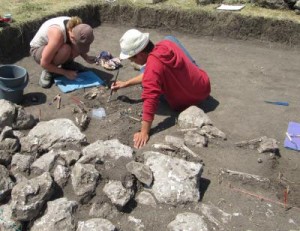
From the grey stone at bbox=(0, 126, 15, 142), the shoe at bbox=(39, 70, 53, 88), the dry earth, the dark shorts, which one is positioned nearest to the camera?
the dry earth

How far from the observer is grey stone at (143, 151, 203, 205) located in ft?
11.8

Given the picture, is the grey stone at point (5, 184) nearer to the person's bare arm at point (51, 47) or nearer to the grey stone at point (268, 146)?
the person's bare arm at point (51, 47)

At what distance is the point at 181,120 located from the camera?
15.6ft

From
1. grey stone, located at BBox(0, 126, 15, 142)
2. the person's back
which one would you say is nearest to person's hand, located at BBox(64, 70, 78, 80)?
the person's back

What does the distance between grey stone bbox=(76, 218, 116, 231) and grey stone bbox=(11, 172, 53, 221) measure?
0.39 meters

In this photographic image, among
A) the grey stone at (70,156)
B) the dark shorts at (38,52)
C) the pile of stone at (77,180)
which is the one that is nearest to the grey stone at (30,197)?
the pile of stone at (77,180)

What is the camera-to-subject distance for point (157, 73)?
4.43 meters

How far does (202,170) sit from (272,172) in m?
0.82

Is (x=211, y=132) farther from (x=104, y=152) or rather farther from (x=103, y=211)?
(x=103, y=211)

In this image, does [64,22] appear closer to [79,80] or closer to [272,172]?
[79,80]

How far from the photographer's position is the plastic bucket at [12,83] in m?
4.91

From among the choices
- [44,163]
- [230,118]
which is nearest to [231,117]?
[230,118]

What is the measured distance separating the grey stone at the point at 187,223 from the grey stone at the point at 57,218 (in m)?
0.84

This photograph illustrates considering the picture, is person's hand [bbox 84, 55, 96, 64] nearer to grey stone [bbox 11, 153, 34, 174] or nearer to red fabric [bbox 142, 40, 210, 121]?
red fabric [bbox 142, 40, 210, 121]
